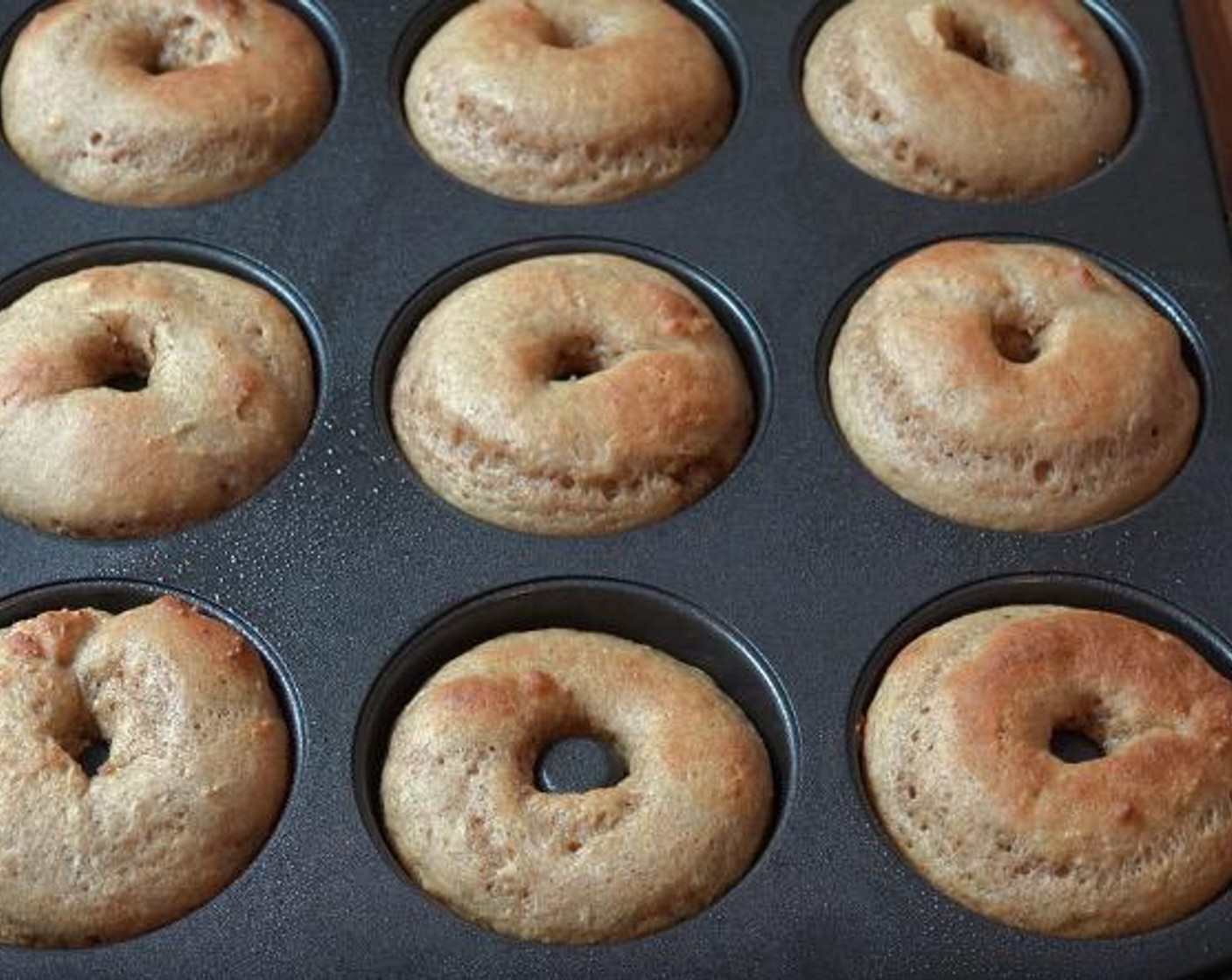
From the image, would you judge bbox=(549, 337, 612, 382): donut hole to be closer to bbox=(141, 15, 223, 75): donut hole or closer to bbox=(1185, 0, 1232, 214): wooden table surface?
bbox=(141, 15, 223, 75): donut hole

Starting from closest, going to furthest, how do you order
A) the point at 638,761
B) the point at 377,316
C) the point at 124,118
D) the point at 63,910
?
1. the point at 63,910
2. the point at 638,761
3. the point at 377,316
4. the point at 124,118

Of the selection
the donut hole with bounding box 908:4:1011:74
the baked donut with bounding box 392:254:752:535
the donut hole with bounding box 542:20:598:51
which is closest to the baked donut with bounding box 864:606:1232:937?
the baked donut with bounding box 392:254:752:535

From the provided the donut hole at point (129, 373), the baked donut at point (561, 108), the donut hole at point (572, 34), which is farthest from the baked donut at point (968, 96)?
the donut hole at point (129, 373)

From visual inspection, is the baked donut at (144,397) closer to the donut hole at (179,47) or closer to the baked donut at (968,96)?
the donut hole at (179,47)

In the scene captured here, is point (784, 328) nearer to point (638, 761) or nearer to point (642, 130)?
point (642, 130)

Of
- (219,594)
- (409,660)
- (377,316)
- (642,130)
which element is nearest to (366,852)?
(409,660)

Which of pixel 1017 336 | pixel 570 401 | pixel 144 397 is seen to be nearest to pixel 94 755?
pixel 144 397
